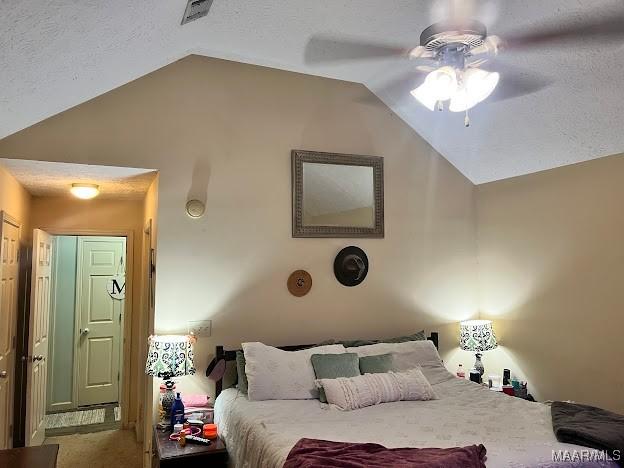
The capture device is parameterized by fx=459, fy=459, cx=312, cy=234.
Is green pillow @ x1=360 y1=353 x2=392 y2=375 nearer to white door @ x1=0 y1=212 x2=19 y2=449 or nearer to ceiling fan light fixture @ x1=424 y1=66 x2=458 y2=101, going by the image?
ceiling fan light fixture @ x1=424 y1=66 x2=458 y2=101

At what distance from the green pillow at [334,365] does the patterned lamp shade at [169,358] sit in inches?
31.9

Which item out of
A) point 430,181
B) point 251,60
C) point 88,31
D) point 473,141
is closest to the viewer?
point 88,31

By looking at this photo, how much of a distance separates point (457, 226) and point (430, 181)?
0.49 meters

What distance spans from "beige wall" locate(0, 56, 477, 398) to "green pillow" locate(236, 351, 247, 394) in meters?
0.21

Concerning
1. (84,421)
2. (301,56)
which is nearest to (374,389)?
(301,56)

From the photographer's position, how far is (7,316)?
3.38 meters

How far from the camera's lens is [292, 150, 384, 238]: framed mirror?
11.8 ft

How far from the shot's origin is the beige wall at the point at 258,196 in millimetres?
3158

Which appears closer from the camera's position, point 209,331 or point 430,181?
point 209,331

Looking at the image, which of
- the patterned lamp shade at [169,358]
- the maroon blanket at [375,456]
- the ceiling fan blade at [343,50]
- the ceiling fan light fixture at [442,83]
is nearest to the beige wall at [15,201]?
the patterned lamp shade at [169,358]

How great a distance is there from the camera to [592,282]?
3.24 metres

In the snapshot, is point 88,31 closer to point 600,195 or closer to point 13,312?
point 13,312

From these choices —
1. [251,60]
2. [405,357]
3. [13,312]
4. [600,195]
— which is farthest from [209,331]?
[600,195]

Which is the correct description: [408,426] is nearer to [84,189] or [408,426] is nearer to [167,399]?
[167,399]
